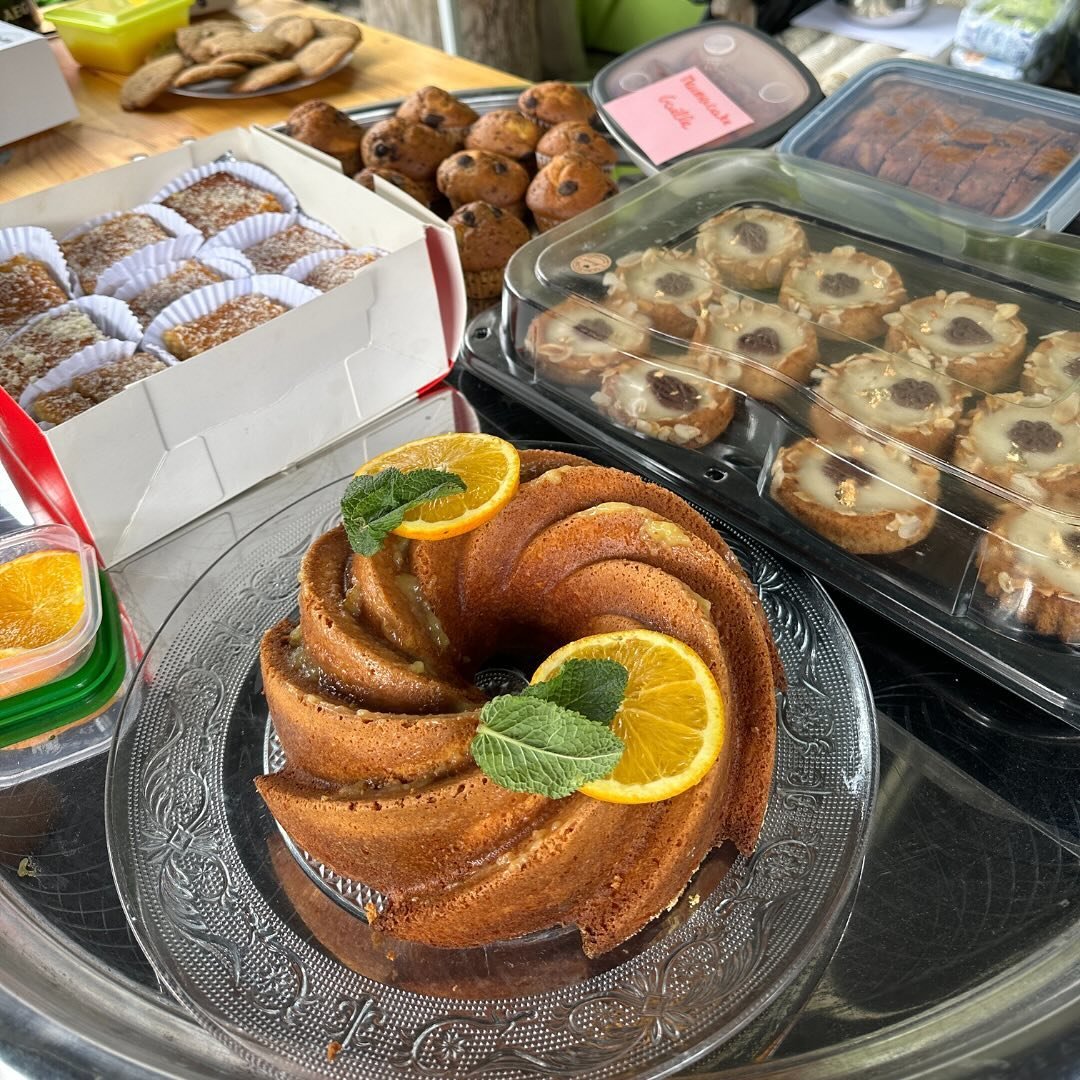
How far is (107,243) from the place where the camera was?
2.81 metres

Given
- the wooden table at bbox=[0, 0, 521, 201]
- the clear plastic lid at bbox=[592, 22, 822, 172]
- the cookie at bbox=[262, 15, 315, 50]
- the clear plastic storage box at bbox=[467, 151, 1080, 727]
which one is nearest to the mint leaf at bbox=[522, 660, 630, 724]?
the clear plastic storage box at bbox=[467, 151, 1080, 727]

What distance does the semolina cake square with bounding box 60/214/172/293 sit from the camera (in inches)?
108

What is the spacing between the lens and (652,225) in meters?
2.56

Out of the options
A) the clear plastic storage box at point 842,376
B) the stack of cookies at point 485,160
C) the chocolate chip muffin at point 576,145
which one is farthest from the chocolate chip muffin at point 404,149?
the clear plastic storage box at point 842,376

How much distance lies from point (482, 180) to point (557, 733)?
7.05 ft

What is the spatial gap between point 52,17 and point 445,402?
3.11 meters

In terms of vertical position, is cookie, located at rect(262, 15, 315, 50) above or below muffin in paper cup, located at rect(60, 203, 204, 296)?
above

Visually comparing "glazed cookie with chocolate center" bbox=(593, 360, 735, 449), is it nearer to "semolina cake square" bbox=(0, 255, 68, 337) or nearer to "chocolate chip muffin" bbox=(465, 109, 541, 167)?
"chocolate chip muffin" bbox=(465, 109, 541, 167)

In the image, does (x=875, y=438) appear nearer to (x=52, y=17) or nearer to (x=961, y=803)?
(x=961, y=803)

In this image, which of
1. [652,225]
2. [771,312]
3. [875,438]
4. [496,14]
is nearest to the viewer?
[875,438]

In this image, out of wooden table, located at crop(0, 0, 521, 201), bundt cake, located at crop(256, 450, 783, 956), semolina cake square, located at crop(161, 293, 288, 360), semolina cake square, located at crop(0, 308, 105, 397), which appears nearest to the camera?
bundt cake, located at crop(256, 450, 783, 956)

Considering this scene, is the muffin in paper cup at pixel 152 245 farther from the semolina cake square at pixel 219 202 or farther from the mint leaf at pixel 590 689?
the mint leaf at pixel 590 689

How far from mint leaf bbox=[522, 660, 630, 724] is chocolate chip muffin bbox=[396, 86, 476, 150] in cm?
238

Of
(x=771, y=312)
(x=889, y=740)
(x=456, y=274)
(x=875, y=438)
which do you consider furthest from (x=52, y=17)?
(x=889, y=740)
